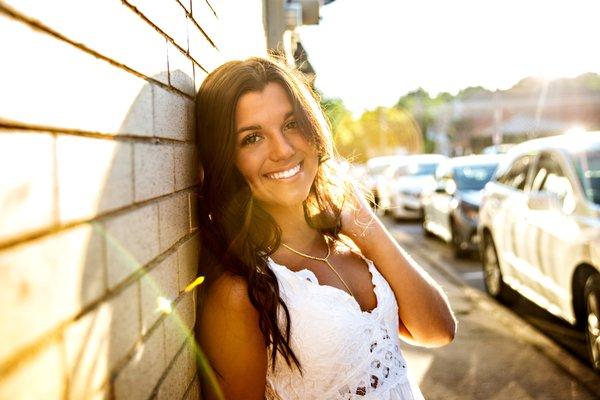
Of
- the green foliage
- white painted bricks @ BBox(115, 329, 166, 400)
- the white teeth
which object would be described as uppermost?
the green foliage

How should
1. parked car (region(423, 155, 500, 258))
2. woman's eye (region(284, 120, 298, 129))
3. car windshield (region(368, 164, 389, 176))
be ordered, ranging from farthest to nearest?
car windshield (region(368, 164, 389, 176)) → parked car (region(423, 155, 500, 258)) → woman's eye (region(284, 120, 298, 129))

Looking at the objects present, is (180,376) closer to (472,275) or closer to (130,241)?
(130,241)

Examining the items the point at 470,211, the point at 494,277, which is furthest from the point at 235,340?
the point at 470,211

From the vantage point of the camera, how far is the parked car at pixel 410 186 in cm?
1482

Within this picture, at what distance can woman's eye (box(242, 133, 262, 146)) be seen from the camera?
1988 mm

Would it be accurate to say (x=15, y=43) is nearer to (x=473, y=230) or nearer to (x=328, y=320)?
(x=328, y=320)

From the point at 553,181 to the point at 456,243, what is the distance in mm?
4208

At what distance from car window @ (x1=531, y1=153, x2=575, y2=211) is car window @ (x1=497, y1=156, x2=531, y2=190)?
0.29 metres

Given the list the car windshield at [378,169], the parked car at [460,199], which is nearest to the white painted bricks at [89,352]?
the parked car at [460,199]

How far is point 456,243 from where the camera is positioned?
376 inches

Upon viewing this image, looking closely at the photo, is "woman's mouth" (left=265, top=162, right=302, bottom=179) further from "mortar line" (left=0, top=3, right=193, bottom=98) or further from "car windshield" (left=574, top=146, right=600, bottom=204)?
"car windshield" (left=574, top=146, right=600, bottom=204)

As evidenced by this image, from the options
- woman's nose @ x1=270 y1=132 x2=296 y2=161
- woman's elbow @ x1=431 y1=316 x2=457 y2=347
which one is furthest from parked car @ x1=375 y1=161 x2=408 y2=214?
woman's nose @ x1=270 y1=132 x2=296 y2=161

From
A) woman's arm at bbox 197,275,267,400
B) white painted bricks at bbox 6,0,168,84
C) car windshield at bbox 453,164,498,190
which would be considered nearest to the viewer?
white painted bricks at bbox 6,0,168,84

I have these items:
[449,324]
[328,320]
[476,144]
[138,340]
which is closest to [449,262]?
[449,324]
